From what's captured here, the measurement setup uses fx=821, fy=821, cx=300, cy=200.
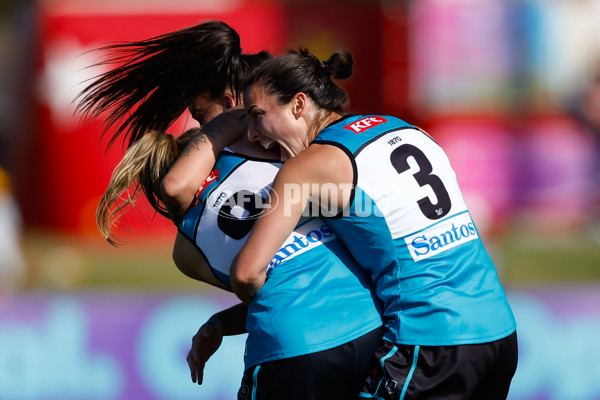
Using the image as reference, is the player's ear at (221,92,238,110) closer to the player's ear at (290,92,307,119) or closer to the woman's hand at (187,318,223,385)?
the player's ear at (290,92,307,119)

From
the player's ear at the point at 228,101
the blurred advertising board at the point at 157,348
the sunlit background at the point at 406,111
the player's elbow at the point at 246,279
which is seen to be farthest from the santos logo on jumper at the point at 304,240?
the sunlit background at the point at 406,111

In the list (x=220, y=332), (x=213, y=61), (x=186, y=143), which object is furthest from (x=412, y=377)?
(x=213, y=61)

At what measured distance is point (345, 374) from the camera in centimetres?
268

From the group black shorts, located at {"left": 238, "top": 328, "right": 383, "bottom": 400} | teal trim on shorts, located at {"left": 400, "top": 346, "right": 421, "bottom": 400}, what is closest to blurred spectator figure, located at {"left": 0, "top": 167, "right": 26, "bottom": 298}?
black shorts, located at {"left": 238, "top": 328, "right": 383, "bottom": 400}

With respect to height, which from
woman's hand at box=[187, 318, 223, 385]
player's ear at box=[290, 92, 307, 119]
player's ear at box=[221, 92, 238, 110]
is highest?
player's ear at box=[290, 92, 307, 119]

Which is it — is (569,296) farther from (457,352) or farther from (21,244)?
(21,244)

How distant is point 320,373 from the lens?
2654 millimetres

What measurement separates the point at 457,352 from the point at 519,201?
9126mm

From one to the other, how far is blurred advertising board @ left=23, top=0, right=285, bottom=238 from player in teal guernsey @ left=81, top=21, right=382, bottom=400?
9185mm


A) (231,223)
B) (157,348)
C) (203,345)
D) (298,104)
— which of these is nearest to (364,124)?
(298,104)

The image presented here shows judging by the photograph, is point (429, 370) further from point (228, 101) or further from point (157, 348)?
point (157, 348)

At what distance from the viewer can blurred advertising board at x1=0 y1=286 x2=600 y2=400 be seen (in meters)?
5.17

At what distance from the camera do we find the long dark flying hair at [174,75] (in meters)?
3.12

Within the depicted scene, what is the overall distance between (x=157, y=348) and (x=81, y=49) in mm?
8157
